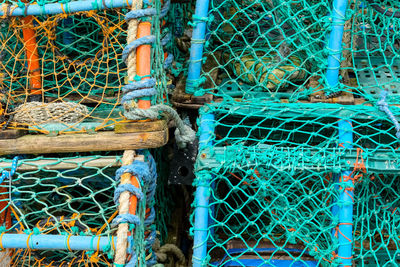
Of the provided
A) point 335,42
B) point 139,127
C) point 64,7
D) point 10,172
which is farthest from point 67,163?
point 335,42

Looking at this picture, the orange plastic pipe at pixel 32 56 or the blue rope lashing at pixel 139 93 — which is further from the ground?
the orange plastic pipe at pixel 32 56

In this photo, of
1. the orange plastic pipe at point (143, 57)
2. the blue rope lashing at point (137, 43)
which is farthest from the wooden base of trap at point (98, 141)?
the blue rope lashing at point (137, 43)

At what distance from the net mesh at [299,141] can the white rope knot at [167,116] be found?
3.1 inches

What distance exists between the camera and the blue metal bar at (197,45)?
260cm

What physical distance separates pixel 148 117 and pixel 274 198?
29.5 inches

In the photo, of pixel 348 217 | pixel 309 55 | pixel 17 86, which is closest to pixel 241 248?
pixel 348 217

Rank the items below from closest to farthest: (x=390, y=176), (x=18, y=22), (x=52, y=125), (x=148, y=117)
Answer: (x=148, y=117) < (x=52, y=125) < (x=18, y=22) < (x=390, y=176)

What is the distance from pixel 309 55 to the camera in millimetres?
2590

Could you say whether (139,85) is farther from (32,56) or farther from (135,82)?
(32,56)

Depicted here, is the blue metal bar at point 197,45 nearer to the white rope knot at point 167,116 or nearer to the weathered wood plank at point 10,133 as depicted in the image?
the white rope knot at point 167,116

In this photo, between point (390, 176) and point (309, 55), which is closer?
point (309, 55)

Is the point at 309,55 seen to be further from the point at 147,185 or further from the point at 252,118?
the point at 147,185

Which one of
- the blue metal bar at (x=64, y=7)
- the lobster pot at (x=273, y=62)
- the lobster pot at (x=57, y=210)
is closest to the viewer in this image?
the lobster pot at (x=57, y=210)

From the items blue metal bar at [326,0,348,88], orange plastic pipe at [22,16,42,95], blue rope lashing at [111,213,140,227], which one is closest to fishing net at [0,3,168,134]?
orange plastic pipe at [22,16,42,95]
